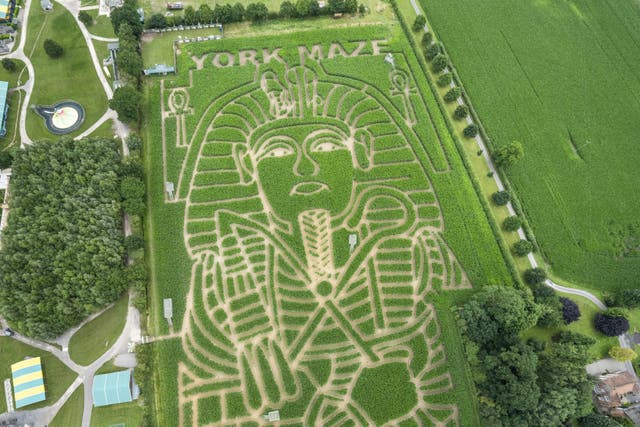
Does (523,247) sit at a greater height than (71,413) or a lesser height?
greater

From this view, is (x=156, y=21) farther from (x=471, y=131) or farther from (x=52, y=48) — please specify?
(x=471, y=131)

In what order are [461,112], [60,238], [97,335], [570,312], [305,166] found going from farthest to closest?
1. [461,112]
2. [305,166]
3. [570,312]
4. [60,238]
5. [97,335]

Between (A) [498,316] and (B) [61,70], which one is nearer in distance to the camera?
(A) [498,316]

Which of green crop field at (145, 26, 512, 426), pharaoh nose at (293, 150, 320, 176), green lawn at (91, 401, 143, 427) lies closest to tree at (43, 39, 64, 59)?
green crop field at (145, 26, 512, 426)

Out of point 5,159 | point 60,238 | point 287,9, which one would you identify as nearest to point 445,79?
point 287,9

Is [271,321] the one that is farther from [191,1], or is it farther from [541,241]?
[191,1]

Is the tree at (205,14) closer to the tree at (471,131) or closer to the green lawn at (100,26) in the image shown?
the green lawn at (100,26)

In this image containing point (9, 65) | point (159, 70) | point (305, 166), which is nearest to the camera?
point (305, 166)
